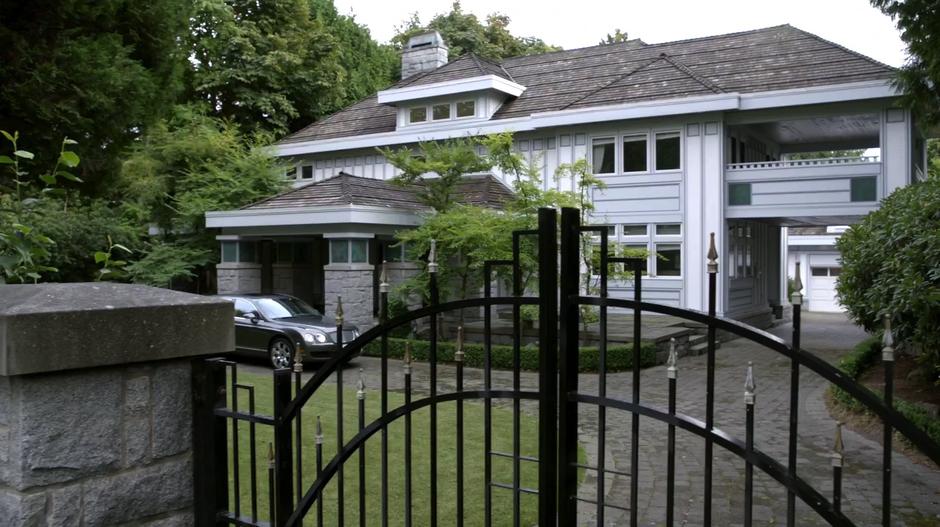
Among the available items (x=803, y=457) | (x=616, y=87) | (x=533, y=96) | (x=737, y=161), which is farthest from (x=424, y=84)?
(x=803, y=457)

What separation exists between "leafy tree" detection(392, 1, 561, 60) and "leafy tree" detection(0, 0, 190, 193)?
111 feet

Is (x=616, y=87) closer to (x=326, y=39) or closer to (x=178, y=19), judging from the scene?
(x=178, y=19)

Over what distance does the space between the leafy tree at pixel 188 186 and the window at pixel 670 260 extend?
11.9 m

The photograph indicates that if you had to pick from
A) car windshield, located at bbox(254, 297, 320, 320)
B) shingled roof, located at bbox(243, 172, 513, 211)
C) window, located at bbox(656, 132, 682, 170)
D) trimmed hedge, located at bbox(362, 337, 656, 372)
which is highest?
window, located at bbox(656, 132, 682, 170)

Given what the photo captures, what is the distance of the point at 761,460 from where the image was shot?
6.96ft

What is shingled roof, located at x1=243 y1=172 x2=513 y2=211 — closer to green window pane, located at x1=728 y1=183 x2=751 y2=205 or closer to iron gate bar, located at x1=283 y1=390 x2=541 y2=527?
green window pane, located at x1=728 y1=183 x2=751 y2=205

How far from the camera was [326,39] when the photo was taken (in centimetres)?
3472

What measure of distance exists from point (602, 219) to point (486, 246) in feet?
21.6

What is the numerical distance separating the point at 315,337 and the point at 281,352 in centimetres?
70

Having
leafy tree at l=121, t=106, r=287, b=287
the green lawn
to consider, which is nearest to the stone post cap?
the green lawn

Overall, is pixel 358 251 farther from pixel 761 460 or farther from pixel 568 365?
pixel 761 460

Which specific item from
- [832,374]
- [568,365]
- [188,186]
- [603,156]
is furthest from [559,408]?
[188,186]

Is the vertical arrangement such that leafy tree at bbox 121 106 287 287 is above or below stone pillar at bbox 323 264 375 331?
above

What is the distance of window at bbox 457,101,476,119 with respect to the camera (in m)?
22.9
